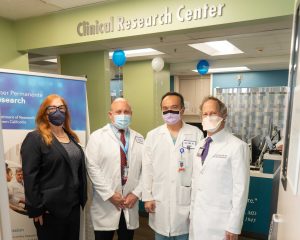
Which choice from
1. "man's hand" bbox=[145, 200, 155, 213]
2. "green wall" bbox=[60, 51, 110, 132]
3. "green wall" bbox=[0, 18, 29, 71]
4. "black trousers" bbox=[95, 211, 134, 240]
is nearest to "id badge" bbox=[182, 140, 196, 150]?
"man's hand" bbox=[145, 200, 155, 213]

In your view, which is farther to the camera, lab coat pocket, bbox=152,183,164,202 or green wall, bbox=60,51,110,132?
green wall, bbox=60,51,110,132

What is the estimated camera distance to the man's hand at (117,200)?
75.9 inches

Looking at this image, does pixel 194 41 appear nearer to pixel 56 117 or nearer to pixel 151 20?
pixel 151 20

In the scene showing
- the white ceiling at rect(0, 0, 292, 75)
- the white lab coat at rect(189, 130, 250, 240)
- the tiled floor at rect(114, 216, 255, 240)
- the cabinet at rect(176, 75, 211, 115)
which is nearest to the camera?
the white lab coat at rect(189, 130, 250, 240)

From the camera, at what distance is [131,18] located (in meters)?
2.46

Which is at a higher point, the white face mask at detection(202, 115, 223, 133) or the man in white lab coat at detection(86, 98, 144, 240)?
the white face mask at detection(202, 115, 223, 133)

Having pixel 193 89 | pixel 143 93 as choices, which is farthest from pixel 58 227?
pixel 193 89

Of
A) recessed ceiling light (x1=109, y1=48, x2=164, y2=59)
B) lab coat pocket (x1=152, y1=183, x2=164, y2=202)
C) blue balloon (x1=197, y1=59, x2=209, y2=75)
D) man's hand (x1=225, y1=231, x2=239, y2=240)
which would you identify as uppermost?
recessed ceiling light (x1=109, y1=48, x2=164, y2=59)

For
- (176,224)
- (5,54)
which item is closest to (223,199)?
(176,224)

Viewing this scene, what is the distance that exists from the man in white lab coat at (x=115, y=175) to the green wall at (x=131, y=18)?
35.5 inches

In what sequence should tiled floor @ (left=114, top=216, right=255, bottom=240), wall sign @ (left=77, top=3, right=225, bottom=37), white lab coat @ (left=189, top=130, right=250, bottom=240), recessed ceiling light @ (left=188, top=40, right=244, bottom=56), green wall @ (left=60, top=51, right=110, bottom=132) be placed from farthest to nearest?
recessed ceiling light @ (left=188, top=40, right=244, bottom=56)
green wall @ (left=60, top=51, right=110, bottom=132)
tiled floor @ (left=114, top=216, right=255, bottom=240)
wall sign @ (left=77, top=3, right=225, bottom=37)
white lab coat @ (left=189, top=130, right=250, bottom=240)

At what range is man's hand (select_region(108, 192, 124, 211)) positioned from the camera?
193 cm

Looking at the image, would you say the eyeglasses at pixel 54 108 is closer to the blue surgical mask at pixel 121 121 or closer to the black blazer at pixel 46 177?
the black blazer at pixel 46 177

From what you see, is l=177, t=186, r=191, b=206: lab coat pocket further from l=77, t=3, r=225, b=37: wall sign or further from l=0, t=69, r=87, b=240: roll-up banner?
l=77, t=3, r=225, b=37: wall sign
